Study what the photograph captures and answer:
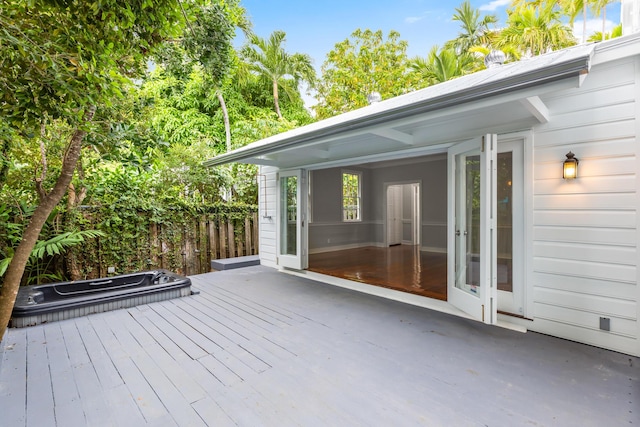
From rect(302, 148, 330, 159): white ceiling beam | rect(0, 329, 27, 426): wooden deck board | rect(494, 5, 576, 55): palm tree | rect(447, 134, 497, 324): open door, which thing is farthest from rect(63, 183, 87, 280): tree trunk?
rect(494, 5, 576, 55): palm tree

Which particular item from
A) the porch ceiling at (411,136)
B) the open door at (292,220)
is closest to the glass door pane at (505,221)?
the porch ceiling at (411,136)

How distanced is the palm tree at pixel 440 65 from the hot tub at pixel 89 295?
32.5 feet

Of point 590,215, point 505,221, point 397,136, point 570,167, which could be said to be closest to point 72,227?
point 397,136

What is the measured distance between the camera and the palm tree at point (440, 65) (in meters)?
10.3

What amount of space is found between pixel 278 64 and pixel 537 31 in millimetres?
8250

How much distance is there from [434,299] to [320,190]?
501cm

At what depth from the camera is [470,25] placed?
38.9 ft

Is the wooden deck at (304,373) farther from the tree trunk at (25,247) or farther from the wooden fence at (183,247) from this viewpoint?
the wooden fence at (183,247)

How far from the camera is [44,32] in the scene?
6.31 ft

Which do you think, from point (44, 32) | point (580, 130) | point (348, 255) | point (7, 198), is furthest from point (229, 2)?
point (348, 255)

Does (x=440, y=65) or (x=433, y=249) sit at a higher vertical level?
(x=440, y=65)

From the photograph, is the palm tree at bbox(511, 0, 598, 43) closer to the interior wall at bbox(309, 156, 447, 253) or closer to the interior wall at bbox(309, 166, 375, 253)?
the interior wall at bbox(309, 156, 447, 253)

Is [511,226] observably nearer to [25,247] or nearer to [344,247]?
[25,247]

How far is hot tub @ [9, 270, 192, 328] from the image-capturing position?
11.1ft
